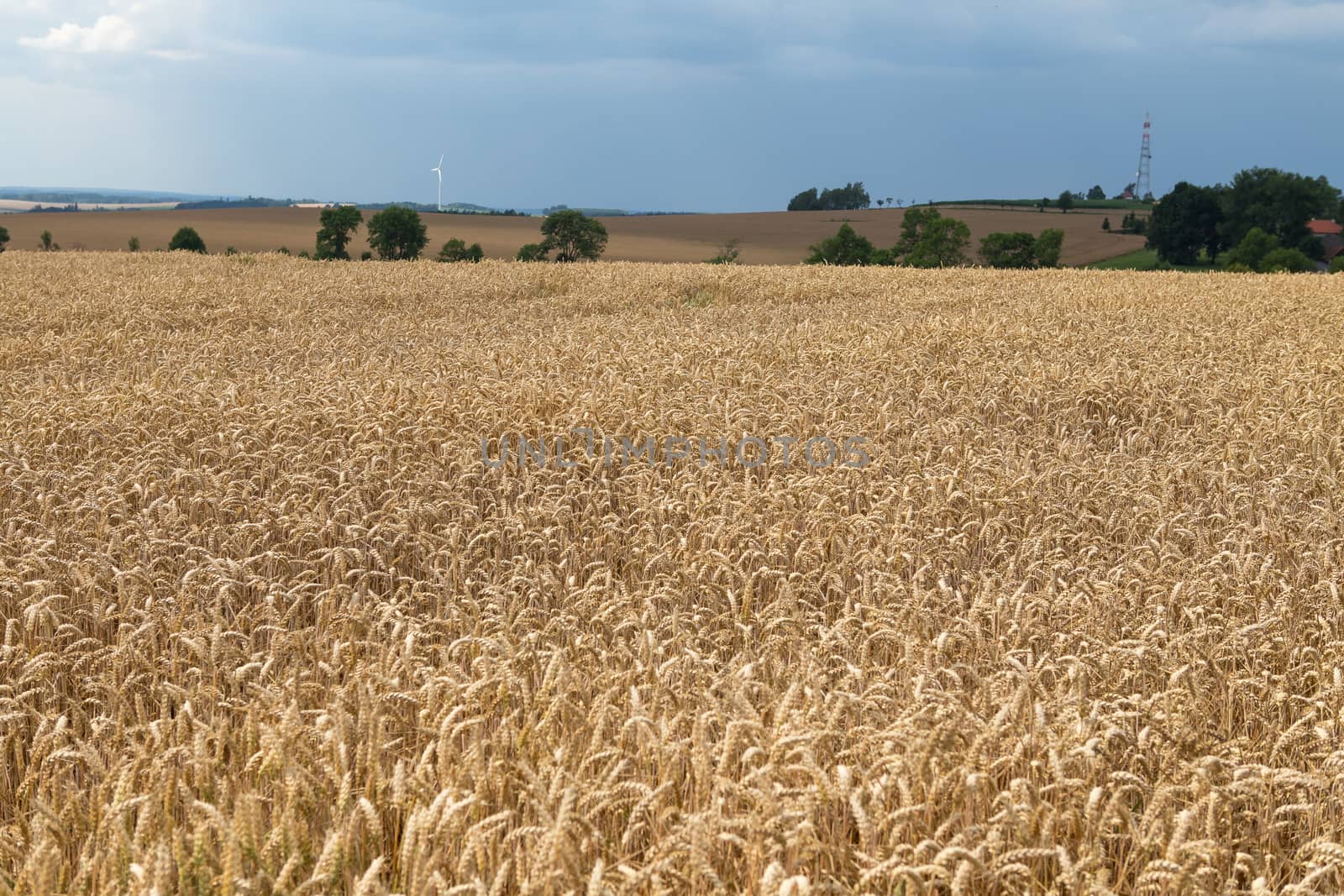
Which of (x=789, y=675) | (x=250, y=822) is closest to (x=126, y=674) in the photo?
(x=250, y=822)

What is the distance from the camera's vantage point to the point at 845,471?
564 cm

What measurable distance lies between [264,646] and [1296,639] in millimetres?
4087

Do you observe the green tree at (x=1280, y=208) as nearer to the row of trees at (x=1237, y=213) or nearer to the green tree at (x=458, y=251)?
the row of trees at (x=1237, y=213)

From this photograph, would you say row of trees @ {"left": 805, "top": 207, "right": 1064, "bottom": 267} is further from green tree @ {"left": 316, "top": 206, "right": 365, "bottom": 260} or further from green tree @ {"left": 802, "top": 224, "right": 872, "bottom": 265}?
green tree @ {"left": 316, "top": 206, "right": 365, "bottom": 260}

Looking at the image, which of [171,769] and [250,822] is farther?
[171,769]

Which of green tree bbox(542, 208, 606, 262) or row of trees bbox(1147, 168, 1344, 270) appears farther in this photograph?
row of trees bbox(1147, 168, 1344, 270)

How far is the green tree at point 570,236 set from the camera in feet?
180

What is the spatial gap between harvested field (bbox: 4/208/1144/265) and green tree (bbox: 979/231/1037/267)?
5820mm

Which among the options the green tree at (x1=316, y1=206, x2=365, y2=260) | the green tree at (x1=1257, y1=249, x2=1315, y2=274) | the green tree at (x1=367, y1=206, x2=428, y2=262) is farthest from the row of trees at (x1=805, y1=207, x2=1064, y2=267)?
the green tree at (x1=316, y1=206, x2=365, y2=260)

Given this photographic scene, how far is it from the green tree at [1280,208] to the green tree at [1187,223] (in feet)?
2.89

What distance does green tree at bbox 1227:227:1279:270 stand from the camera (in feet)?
195

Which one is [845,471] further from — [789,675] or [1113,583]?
[789,675]

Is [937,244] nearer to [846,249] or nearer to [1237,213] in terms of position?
[846,249]

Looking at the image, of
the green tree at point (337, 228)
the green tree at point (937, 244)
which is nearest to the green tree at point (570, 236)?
the green tree at point (337, 228)
